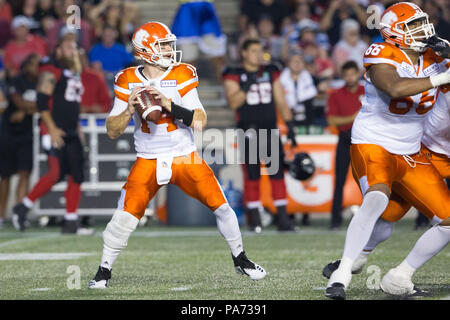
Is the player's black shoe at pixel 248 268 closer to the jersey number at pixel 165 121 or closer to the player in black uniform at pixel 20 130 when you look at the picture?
the jersey number at pixel 165 121

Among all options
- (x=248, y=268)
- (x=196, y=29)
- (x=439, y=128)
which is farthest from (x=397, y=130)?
(x=196, y=29)

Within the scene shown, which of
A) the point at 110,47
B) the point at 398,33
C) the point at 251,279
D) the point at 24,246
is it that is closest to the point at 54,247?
the point at 24,246

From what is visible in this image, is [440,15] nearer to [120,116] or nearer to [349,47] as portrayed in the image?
[349,47]

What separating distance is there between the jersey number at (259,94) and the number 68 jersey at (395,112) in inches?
176

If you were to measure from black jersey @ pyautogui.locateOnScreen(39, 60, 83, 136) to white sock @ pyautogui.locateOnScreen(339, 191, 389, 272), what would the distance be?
17.6ft

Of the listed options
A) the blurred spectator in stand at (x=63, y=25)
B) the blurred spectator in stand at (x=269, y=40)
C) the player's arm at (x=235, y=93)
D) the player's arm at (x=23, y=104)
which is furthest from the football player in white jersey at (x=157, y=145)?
the blurred spectator in stand at (x=269, y=40)

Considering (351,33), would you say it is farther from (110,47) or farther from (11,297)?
(11,297)

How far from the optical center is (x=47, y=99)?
1004cm

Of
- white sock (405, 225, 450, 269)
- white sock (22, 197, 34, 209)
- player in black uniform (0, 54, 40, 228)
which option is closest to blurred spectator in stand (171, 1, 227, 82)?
player in black uniform (0, 54, 40, 228)

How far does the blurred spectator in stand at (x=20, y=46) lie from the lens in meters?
13.5

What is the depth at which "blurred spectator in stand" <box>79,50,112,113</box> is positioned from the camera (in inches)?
453

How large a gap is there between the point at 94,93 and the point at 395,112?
6.66 metres

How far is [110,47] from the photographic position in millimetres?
13414

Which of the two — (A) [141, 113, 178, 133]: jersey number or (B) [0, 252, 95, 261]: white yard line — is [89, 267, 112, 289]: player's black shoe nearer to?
(A) [141, 113, 178, 133]: jersey number
